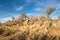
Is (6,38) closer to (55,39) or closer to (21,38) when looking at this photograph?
(21,38)

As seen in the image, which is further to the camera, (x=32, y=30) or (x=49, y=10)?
(x=49, y=10)

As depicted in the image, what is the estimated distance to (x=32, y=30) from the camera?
23344 millimetres

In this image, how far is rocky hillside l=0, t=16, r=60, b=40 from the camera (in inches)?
826

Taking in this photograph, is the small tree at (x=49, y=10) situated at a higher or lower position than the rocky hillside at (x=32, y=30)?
higher

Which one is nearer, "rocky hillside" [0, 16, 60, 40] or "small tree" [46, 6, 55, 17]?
"rocky hillside" [0, 16, 60, 40]

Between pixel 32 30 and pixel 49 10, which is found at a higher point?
pixel 49 10

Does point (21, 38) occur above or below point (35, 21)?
below

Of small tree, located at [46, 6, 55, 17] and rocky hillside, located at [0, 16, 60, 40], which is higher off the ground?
small tree, located at [46, 6, 55, 17]

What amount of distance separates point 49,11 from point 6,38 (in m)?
23.6

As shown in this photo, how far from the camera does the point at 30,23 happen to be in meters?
26.4

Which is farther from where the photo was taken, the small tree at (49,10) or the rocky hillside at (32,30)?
the small tree at (49,10)

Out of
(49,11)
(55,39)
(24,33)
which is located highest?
(49,11)

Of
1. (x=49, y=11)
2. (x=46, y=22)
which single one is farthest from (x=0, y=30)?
(x=49, y=11)

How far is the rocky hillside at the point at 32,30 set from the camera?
826 inches
